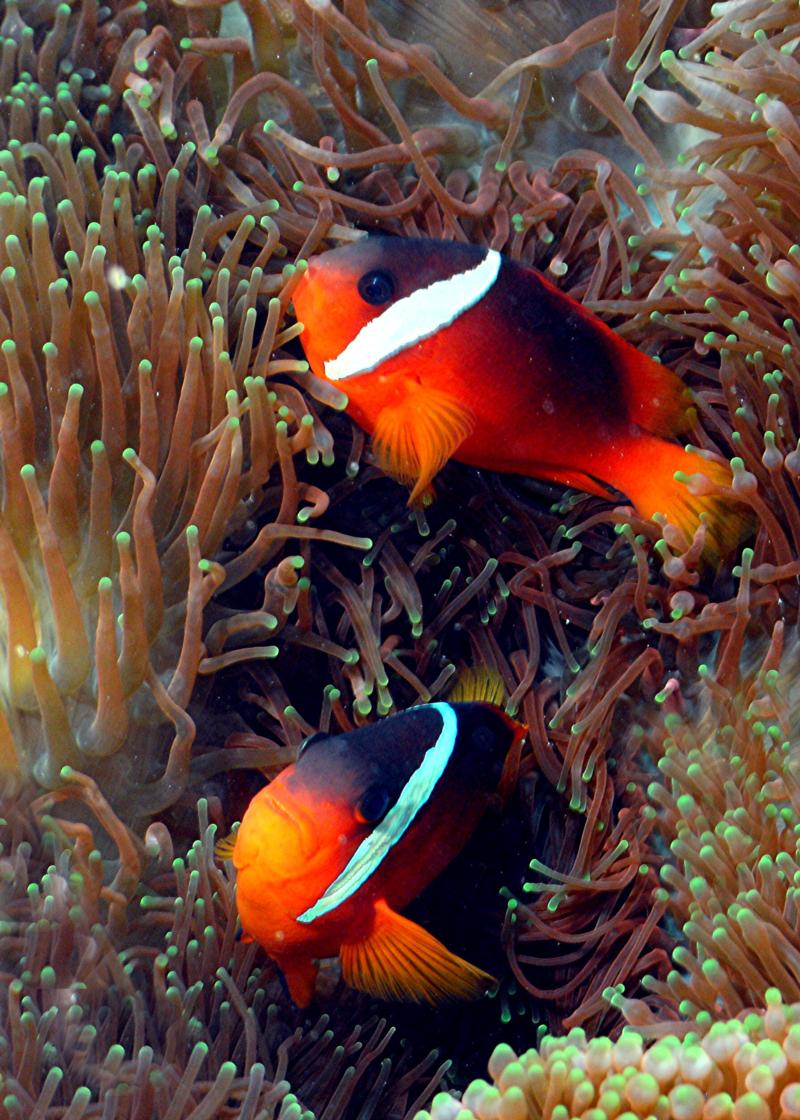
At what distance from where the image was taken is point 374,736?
3.74ft

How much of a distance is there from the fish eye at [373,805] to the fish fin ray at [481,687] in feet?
0.81

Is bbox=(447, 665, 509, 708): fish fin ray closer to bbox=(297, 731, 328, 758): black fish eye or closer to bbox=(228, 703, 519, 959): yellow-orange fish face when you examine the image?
bbox=(228, 703, 519, 959): yellow-orange fish face

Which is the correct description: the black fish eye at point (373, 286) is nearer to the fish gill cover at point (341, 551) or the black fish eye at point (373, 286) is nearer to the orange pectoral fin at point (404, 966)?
the fish gill cover at point (341, 551)

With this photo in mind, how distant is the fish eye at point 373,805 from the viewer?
1088 millimetres

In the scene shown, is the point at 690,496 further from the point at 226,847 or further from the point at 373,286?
the point at 226,847

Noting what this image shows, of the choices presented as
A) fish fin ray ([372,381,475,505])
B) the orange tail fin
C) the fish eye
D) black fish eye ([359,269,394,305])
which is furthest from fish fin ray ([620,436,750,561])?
the fish eye

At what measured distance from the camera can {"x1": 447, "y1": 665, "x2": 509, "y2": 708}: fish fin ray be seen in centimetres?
133

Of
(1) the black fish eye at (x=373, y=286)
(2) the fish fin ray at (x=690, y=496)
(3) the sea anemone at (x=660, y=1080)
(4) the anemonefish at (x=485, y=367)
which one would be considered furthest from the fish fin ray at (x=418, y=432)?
(3) the sea anemone at (x=660, y=1080)

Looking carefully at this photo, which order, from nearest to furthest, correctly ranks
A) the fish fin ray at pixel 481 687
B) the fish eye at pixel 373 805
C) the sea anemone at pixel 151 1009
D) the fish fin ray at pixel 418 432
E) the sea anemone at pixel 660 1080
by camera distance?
the sea anemone at pixel 660 1080, the sea anemone at pixel 151 1009, the fish eye at pixel 373 805, the fish fin ray at pixel 418 432, the fish fin ray at pixel 481 687

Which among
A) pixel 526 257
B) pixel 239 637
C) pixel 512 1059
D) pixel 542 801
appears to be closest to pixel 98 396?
pixel 239 637

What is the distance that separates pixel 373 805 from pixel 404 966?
0.17m

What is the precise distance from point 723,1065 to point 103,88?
52.5 inches

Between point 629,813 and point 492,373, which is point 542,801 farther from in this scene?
point 492,373

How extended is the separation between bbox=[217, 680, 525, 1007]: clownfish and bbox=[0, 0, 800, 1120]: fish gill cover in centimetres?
8
